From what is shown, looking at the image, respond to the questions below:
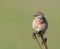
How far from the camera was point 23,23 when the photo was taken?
512 inches

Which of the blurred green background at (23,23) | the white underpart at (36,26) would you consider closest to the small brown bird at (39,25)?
the white underpart at (36,26)

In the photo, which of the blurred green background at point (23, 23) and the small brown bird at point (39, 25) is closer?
the small brown bird at point (39, 25)

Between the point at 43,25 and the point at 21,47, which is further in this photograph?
the point at 21,47

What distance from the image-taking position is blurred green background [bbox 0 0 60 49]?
32.5 feet

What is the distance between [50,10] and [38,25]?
1363 cm

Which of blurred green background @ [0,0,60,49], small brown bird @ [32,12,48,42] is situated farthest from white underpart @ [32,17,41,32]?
blurred green background @ [0,0,60,49]

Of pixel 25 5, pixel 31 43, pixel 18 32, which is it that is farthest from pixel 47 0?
pixel 31 43

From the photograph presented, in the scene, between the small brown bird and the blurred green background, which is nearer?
the small brown bird

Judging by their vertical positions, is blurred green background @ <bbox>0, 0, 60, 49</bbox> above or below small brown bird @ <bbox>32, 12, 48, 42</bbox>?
above

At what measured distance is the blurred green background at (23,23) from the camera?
991 cm

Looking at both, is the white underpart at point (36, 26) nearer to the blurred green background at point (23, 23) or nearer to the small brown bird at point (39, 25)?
the small brown bird at point (39, 25)

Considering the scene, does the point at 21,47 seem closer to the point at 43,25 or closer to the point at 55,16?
the point at 55,16

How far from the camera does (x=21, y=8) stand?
16.7 m

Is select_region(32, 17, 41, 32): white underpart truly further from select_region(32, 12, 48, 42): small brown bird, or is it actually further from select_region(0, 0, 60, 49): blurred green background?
select_region(0, 0, 60, 49): blurred green background
